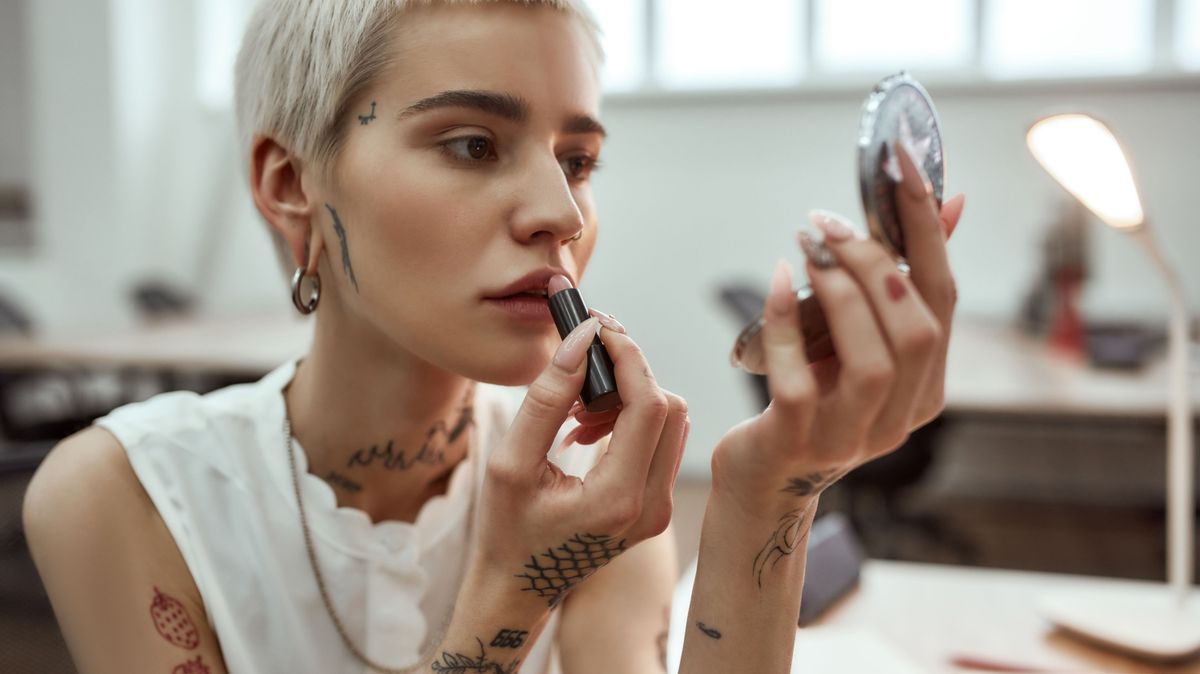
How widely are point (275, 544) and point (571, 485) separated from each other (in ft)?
1.46

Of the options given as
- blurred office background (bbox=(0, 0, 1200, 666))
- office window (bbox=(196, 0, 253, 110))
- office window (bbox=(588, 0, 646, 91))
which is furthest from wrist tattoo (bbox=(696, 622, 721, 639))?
office window (bbox=(196, 0, 253, 110))

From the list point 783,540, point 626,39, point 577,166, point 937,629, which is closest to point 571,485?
point 783,540

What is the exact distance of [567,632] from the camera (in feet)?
3.51

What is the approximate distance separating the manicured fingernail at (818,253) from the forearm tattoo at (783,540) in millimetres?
212

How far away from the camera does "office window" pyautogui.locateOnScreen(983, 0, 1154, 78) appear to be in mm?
4160

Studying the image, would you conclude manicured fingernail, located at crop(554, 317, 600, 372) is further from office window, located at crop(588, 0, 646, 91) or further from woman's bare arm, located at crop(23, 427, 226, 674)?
office window, located at crop(588, 0, 646, 91)

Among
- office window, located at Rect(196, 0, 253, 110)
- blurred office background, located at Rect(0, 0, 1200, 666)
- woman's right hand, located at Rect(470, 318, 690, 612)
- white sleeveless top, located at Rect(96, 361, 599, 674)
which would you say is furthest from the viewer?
office window, located at Rect(196, 0, 253, 110)

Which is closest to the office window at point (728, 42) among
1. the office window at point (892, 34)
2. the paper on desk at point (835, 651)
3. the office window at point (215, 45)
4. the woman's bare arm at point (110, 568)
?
the office window at point (892, 34)

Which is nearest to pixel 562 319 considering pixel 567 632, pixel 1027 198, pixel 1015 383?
pixel 567 632

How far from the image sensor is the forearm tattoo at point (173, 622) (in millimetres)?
896

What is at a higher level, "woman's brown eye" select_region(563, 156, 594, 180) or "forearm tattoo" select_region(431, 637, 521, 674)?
"woman's brown eye" select_region(563, 156, 594, 180)

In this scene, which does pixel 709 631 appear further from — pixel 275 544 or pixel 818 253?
pixel 275 544

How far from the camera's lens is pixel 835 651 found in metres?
1.14

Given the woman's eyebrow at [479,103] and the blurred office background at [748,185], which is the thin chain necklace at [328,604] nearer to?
the woman's eyebrow at [479,103]
